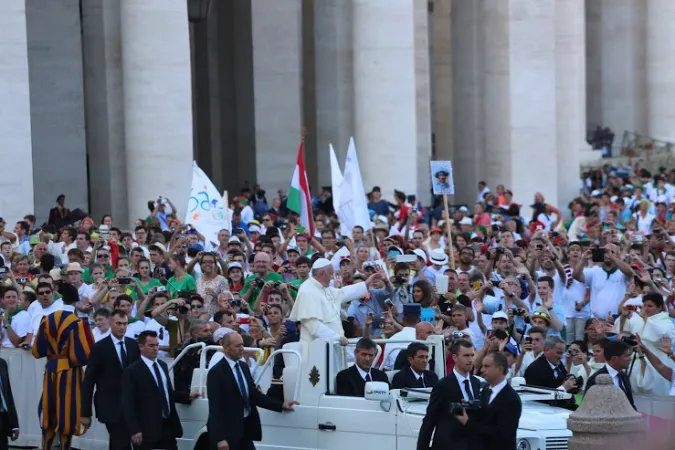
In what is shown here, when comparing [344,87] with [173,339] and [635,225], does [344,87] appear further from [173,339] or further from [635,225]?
[173,339]

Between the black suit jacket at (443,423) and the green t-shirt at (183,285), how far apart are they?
749 cm

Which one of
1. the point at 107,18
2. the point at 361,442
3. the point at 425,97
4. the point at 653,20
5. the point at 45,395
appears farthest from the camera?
the point at 653,20

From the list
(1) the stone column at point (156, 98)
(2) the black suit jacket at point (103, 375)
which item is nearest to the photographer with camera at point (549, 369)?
(2) the black suit jacket at point (103, 375)

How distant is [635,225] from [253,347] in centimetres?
1694

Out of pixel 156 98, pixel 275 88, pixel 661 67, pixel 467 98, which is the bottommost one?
pixel 156 98

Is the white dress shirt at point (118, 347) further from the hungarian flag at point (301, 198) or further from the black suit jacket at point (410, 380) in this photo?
the hungarian flag at point (301, 198)

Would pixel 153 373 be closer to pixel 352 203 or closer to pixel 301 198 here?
pixel 301 198

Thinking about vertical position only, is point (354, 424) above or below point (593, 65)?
below

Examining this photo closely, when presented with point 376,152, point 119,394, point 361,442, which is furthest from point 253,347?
point 376,152

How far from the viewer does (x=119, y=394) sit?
15617 mm

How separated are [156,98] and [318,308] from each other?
53.1 ft

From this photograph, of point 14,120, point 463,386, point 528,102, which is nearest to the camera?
point 463,386

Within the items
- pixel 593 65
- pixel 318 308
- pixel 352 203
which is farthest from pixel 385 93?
pixel 593 65

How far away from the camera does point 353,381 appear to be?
1447 cm
